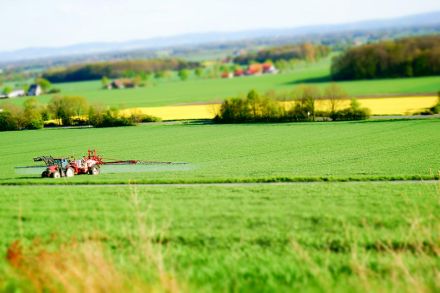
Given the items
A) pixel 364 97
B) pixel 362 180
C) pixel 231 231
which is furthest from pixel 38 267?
pixel 364 97

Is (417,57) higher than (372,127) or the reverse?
higher

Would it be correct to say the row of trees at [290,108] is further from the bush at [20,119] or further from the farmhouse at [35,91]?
the farmhouse at [35,91]

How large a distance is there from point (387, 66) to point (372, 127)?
234 ft

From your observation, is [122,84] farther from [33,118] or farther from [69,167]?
[69,167]

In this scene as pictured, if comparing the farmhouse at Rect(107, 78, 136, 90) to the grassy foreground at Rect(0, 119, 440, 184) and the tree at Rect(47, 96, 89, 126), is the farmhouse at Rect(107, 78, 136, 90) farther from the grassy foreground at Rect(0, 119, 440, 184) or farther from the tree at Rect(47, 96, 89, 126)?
the grassy foreground at Rect(0, 119, 440, 184)

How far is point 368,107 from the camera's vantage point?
76.1m

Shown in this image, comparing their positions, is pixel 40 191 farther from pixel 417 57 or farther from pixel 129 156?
pixel 417 57

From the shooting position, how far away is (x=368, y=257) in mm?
14805

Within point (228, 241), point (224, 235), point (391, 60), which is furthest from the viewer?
point (391, 60)

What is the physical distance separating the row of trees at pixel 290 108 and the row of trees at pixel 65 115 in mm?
11924

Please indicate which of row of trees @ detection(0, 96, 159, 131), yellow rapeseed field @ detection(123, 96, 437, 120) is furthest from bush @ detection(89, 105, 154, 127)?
yellow rapeseed field @ detection(123, 96, 437, 120)

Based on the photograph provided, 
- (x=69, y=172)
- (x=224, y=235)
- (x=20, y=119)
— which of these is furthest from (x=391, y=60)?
(x=224, y=235)

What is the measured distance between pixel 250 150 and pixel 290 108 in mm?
23236

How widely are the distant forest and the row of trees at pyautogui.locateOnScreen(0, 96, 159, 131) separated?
68.6 metres
